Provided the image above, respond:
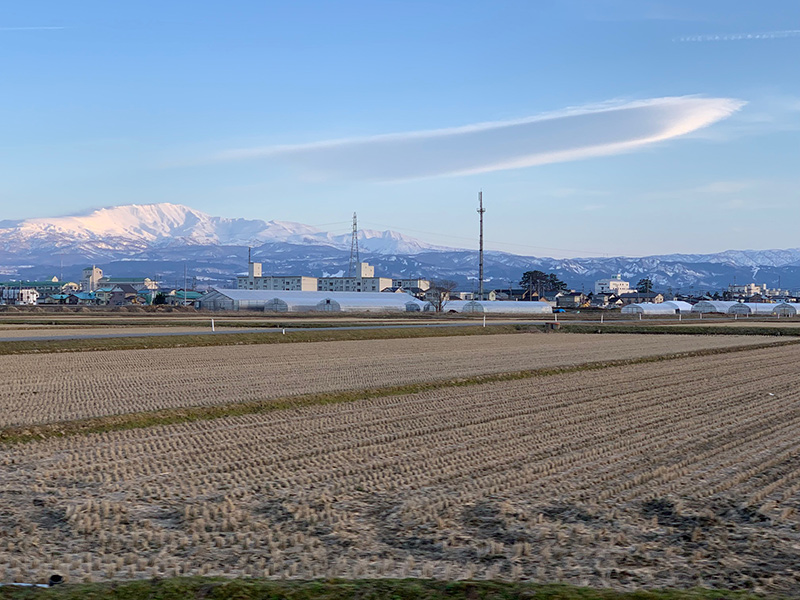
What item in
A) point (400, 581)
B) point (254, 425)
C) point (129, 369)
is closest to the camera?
point (400, 581)

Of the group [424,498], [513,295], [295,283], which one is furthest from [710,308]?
[424,498]

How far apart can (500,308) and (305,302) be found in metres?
24.3

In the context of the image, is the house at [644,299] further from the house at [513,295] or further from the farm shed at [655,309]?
the farm shed at [655,309]

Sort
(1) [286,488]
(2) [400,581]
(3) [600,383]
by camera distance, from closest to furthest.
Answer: (2) [400,581] → (1) [286,488] → (3) [600,383]

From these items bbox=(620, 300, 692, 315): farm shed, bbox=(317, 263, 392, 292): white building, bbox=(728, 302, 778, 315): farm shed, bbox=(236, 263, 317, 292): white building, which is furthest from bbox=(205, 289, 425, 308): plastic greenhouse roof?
bbox=(236, 263, 317, 292): white building

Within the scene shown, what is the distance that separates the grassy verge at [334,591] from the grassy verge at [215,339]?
2644cm

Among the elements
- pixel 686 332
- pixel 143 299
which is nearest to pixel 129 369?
pixel 686 332

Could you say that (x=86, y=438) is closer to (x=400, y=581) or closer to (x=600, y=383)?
(x=400, y=581)

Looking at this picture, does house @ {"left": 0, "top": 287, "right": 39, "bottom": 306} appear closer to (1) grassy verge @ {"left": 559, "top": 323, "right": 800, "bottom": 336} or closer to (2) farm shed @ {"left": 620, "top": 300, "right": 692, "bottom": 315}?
(2) farm shed @ {"left": 620, "top": 300, "right": 692, "bottom": 315}

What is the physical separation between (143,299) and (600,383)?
134988 mm

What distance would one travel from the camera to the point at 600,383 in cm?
2378

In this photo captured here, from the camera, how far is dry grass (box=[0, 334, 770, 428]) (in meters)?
18.7

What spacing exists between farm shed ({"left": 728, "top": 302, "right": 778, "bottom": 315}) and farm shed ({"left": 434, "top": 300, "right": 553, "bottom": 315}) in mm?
27099

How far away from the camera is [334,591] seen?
6.92 metres
